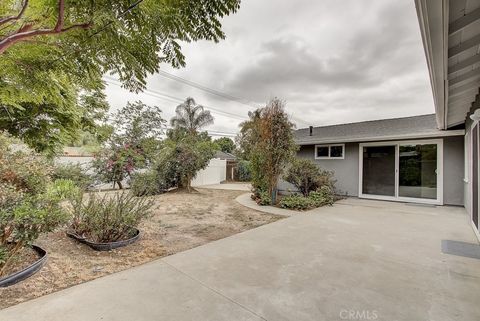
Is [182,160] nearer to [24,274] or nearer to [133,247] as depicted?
[133,247]

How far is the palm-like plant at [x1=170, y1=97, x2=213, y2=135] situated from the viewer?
68.0 ft

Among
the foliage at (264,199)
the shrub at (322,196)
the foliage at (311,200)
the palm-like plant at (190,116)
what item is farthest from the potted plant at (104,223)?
the palm-like plant at (190,116)

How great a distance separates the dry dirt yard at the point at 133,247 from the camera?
9.02 ft

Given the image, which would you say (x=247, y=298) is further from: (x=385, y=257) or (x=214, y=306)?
(x=385, y=257)

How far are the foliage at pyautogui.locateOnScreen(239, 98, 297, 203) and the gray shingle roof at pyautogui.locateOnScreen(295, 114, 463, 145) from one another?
3229 mm

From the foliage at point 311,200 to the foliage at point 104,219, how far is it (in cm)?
494

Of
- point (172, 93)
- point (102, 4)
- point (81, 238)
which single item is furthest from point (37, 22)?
point (172, 93)

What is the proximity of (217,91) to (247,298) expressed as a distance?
66.2 ft

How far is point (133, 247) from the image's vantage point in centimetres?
404

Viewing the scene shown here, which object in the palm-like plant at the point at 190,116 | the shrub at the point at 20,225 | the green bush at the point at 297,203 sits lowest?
the green bush at the point at 297,203

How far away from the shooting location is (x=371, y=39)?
20.6ft

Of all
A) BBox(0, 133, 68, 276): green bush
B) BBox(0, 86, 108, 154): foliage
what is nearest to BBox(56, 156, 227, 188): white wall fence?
BBox(0, 86, 108, 154): foliage

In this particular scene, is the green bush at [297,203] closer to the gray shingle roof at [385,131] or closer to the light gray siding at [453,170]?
the gray shingle roof at [385,131]

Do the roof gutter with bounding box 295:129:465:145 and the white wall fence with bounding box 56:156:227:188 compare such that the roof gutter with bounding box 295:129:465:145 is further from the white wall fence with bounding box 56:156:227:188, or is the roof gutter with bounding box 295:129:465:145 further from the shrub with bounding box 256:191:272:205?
the white wall fence with bounding box 56:156:227:188
